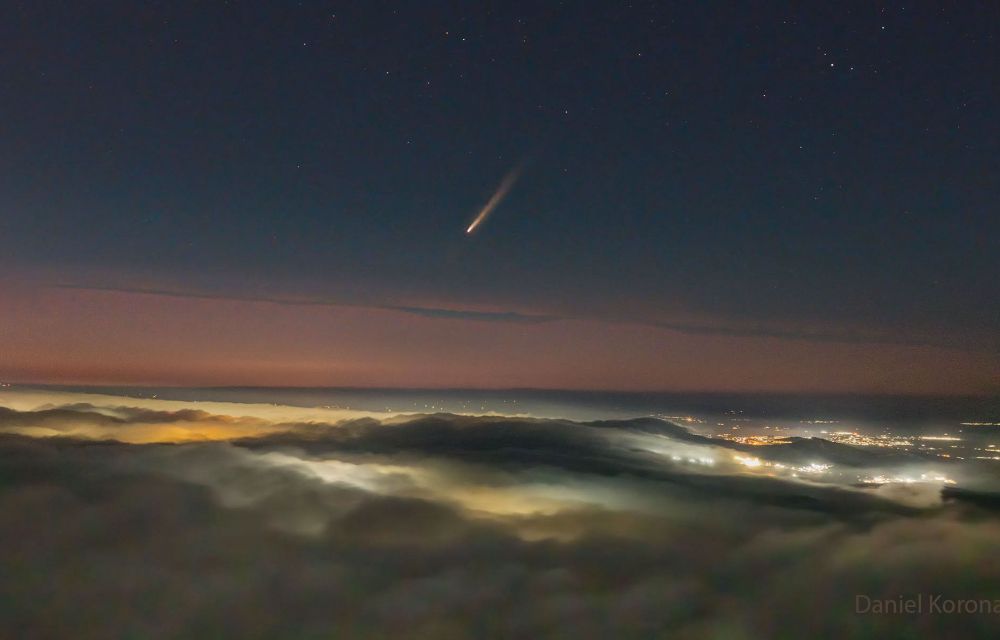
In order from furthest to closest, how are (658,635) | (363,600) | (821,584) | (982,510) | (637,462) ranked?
1. (637,462)
2. (982,510)
3. (821,584)
4. (363,600)
5. (658,635)

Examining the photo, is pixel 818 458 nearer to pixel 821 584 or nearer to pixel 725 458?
pixel 725 458

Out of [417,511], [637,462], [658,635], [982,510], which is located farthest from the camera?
[637,462]

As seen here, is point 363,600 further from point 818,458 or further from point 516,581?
point 818,458

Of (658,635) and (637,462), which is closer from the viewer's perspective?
(658,635)

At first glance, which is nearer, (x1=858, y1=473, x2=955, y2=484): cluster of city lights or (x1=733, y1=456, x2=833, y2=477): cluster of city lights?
(x1=858, y1=473, x2=955, y2=484): cluster of city lights

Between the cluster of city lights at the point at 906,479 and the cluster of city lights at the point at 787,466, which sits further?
the cluster of city lights at the point at 787,466

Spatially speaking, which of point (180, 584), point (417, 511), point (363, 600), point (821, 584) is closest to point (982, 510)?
point (821, 584)

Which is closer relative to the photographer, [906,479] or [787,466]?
[906,479]

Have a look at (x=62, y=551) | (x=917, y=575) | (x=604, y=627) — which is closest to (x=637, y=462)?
(x=917, y=575)

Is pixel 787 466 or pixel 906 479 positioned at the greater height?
pixel 787 466
